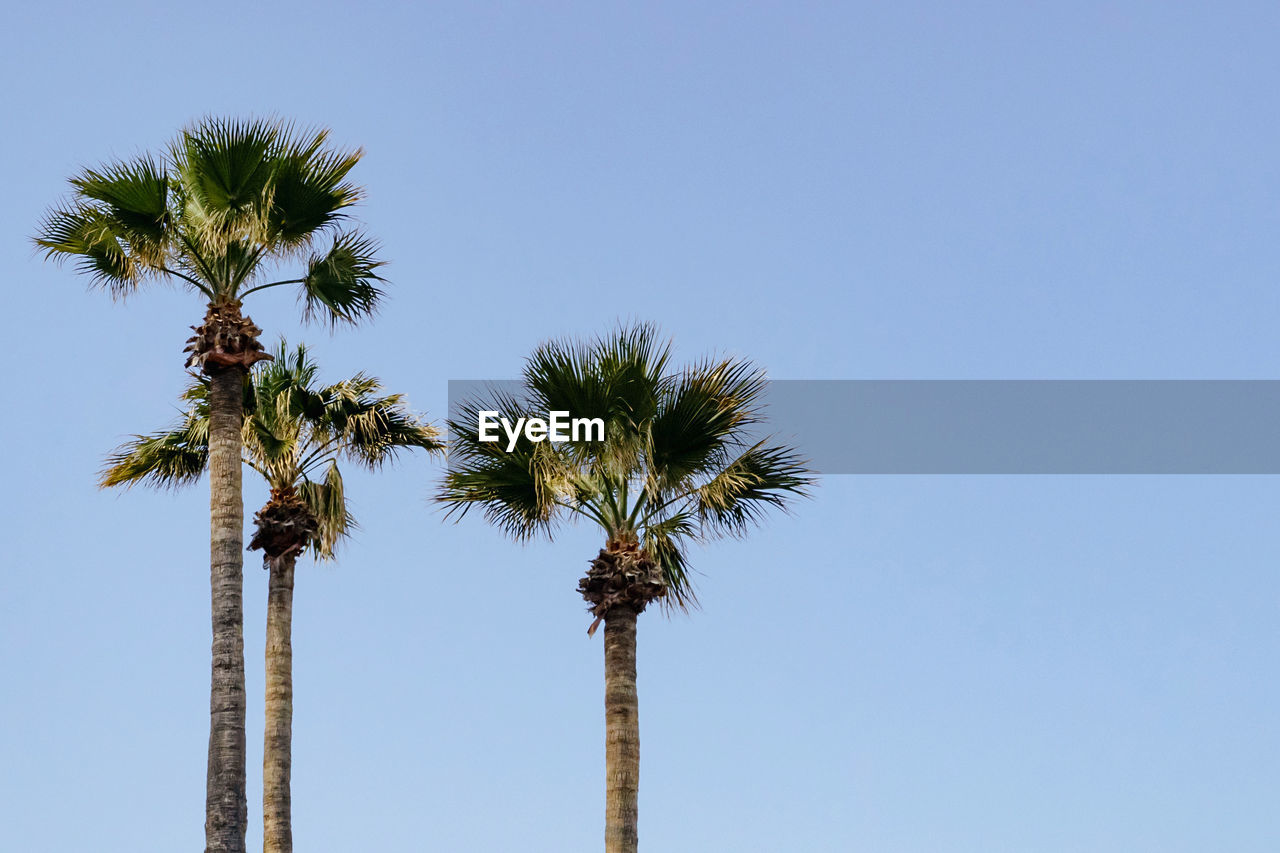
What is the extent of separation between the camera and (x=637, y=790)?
70.0 feet

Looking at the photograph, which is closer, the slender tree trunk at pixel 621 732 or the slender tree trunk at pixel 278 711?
the slender tree trunk at pixel 621 732

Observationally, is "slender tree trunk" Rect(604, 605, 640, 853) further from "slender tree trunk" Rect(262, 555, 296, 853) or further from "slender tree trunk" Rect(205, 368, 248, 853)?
"slender tree trunk" Rect(262, 555, 296, 853)

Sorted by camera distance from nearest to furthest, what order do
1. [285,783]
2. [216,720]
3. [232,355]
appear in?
[216,720]
[232,355]
[285,783]

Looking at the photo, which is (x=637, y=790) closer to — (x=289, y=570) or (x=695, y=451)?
(x=695, y=451)

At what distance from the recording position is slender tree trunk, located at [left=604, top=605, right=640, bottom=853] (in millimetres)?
21094

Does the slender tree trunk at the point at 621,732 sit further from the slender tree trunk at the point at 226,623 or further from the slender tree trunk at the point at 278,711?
the slender tree trunk at the point at 278,711

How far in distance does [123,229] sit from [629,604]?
27.1ft

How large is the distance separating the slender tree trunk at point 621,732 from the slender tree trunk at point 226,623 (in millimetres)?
4363

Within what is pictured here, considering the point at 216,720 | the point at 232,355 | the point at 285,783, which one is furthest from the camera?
the point at 285,783

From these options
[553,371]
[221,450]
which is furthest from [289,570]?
[553,371]

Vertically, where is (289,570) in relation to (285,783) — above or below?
above

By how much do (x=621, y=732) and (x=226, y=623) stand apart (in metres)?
4.97

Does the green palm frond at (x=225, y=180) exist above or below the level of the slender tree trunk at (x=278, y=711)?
above

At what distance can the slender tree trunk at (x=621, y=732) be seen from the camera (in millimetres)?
21094
